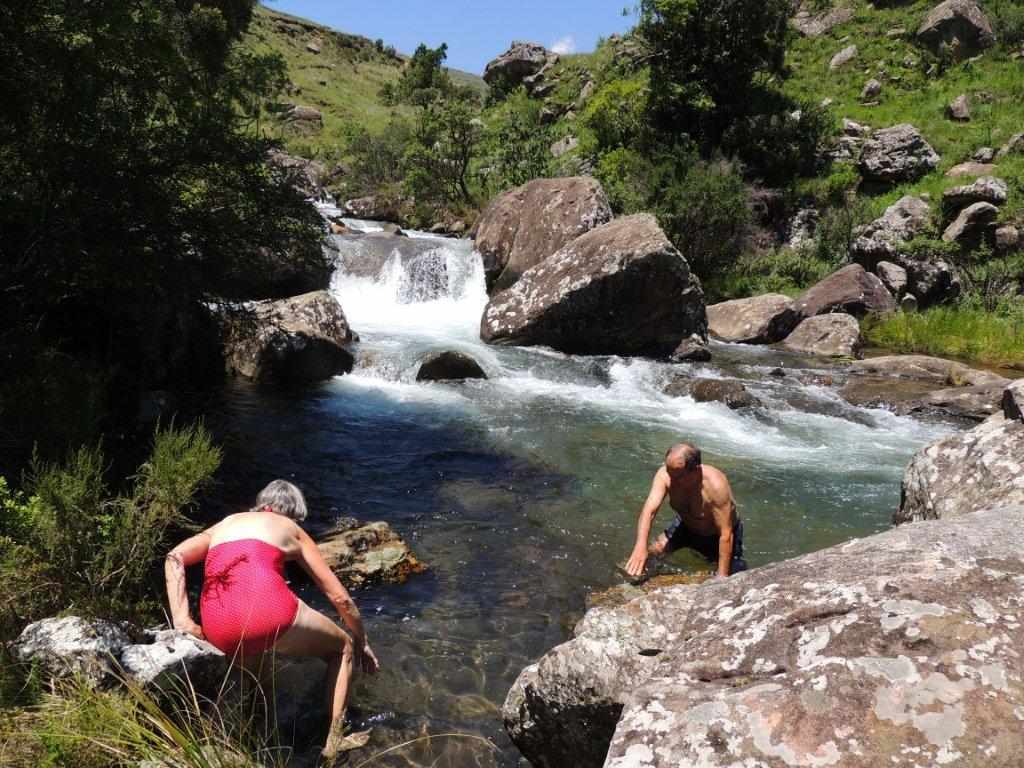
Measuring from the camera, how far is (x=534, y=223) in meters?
19.6

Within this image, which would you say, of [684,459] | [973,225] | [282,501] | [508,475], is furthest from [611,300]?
[973,225]

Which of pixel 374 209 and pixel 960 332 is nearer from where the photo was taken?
pixel 960 332

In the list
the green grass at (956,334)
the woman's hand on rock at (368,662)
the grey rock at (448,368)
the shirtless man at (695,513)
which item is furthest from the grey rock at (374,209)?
the woman's hand on rock at (368,662)

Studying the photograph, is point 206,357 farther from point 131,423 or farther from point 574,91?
point 574,91

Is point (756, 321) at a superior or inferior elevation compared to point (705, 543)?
superior

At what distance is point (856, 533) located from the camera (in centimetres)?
784

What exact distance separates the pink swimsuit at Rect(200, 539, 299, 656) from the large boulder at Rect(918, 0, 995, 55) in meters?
39.4

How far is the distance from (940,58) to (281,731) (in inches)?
1548

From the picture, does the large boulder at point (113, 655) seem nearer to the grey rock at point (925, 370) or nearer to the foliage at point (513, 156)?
the grey rock at point (925, 370)

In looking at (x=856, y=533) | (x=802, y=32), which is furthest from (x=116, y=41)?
(x=802, y=32)

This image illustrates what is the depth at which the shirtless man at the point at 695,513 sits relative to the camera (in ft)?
19.2

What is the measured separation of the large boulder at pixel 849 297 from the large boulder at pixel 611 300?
4944 mm

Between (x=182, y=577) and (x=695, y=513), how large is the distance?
14.0 ft

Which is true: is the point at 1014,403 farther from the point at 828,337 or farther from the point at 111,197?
the point at 828,337
